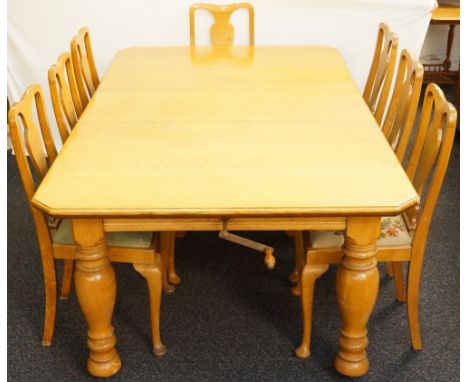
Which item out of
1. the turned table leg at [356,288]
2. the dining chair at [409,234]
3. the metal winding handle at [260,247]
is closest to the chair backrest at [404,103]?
the dining chair at [409,234]

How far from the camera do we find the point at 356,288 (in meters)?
1.83

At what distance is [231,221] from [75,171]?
463 millimetres

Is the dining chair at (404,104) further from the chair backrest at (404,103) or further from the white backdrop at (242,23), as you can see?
the white backdrop at (242,23)

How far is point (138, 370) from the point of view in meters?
2.06

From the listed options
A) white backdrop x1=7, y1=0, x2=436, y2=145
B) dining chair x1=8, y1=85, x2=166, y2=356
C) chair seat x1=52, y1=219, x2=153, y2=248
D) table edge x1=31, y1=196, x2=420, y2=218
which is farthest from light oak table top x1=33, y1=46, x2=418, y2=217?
white backdrop x1=7, y1=0, x2=436, y2=145

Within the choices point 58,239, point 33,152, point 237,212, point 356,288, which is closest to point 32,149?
point 33,152

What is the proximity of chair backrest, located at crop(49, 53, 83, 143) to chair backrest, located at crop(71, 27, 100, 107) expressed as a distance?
0.07 metres

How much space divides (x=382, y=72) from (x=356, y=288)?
100cm

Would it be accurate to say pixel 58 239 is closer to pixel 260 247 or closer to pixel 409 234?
pixel 260 247

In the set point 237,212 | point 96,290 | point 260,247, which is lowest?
point 96,290

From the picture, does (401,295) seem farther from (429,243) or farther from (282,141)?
(282,141)

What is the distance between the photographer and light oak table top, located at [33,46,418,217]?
5.33 ft
